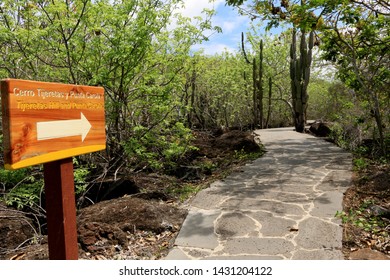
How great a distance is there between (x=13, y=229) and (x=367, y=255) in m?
4.15

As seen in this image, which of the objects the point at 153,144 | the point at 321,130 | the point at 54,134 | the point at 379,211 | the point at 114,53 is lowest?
the point at 379,211

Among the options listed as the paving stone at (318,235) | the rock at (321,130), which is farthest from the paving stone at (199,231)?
the rock at (321,130)

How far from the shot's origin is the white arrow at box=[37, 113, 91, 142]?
2.06m

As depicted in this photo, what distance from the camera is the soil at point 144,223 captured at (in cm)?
365

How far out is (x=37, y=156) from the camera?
2020 mm

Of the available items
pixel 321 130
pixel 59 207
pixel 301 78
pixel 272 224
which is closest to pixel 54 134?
pixel 59 207

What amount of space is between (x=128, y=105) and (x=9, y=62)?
2212 mm

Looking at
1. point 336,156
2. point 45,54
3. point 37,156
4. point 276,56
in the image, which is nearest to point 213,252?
point 37,156

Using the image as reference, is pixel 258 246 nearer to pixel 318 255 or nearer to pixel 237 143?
pixel 318 255

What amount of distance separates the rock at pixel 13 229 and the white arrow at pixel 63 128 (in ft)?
7.86

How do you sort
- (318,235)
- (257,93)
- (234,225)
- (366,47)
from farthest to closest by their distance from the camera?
(257,93) < (366,47) < (234,225) < (318,235)

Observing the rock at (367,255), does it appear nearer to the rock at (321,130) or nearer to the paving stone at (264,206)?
the paving stone at (264,206)

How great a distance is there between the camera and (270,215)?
4.51 metres

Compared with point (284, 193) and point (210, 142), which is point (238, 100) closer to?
point (210, 142)
